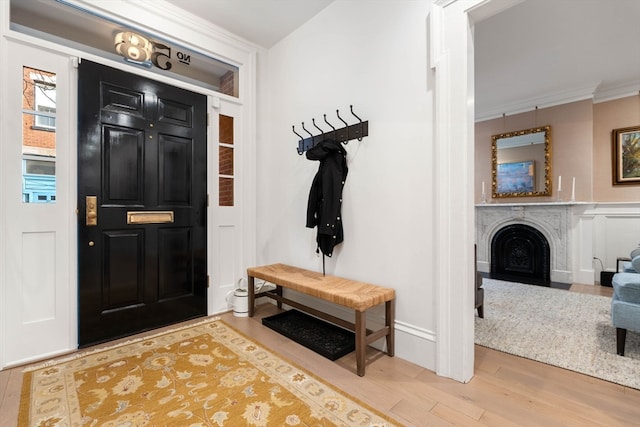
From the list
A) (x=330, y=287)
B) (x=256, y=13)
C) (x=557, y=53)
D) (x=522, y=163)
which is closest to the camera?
(x=330, y=287)

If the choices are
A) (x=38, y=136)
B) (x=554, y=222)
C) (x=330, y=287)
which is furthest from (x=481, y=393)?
(x=554, y=222)

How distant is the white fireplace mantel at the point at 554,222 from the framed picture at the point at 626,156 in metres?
0.63

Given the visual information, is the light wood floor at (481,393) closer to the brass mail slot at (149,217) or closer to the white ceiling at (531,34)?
the brass mail slot at (149,217)

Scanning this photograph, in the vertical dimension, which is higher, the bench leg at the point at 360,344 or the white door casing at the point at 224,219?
the white door casing at the point at 224,219

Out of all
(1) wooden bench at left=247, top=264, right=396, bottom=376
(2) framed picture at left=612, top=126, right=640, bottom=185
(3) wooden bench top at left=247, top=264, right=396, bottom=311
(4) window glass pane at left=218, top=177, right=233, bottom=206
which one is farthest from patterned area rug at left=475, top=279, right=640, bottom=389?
(4) window glass pane at left=218, top=177, right=233, bottom=206

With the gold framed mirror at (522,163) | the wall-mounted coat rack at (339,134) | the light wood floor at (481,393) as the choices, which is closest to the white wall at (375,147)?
the wall-mounted coat rack at (339,134)

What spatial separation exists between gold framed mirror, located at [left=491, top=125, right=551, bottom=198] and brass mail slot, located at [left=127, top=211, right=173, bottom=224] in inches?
207

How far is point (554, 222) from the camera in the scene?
14.8 ft

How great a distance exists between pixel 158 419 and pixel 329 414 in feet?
2.82

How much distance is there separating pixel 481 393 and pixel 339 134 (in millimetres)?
2127

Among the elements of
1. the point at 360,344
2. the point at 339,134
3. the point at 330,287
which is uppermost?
the point at 339,134

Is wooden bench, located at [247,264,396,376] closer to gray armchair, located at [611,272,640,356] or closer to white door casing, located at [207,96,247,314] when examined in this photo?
white door casing, located at [207,96,247,314]

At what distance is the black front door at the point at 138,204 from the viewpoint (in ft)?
7.46

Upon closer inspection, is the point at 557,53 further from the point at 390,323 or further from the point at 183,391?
the point at 183,391
